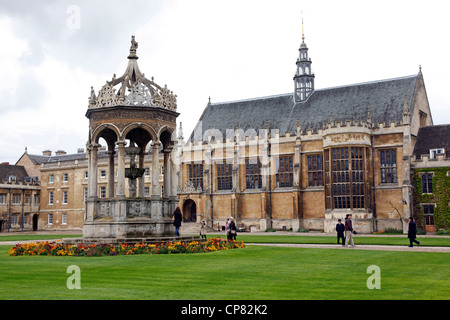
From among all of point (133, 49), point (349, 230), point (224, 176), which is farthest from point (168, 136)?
point (224, 176)

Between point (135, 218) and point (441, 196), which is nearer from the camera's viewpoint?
point (135, 218)

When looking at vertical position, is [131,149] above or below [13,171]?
below

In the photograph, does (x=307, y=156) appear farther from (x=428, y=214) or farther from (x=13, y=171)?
(x=13, y=171)

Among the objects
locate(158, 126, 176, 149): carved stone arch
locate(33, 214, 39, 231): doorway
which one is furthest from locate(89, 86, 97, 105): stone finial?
locate(33, 214, 39, 231): doorway

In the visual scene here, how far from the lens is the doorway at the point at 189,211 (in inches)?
2343

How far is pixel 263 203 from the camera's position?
178 feet

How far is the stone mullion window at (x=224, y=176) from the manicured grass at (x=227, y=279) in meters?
40.2

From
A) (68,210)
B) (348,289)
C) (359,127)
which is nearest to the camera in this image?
(348,289)

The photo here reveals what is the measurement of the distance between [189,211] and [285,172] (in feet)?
44.4

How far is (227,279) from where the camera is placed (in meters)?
12.1
